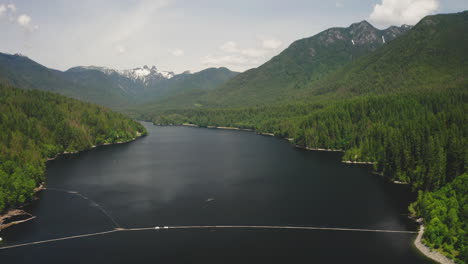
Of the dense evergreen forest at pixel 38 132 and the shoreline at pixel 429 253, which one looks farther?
the dense evergreen forest at pixel 38 132

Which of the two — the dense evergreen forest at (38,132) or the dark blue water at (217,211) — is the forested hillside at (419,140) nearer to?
the dark blue water at (217,211)

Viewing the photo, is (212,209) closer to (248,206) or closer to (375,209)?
(248,206)

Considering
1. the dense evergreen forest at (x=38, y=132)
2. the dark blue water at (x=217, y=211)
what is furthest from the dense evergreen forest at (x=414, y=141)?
the dense evergreen forest at (x=38, y=132)

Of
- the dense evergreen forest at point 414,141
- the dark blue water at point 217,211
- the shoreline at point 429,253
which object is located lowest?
the shoreline at point 429,253

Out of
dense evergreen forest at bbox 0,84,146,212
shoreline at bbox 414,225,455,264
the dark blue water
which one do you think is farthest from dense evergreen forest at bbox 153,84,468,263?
dense evergreen forest at bbox 0,84,146,212

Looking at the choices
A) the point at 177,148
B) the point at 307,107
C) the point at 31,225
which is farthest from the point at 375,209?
the point at 307,107

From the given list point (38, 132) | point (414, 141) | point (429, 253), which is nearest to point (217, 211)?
point (429, 253)

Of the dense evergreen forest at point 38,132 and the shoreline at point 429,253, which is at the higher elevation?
the dense evergreen forest at point 38,132

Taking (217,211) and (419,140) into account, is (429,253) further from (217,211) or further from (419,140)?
(419,140)

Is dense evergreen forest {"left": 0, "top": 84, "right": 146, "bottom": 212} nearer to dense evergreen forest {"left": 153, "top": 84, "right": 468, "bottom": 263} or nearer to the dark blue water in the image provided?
the dark blue water
